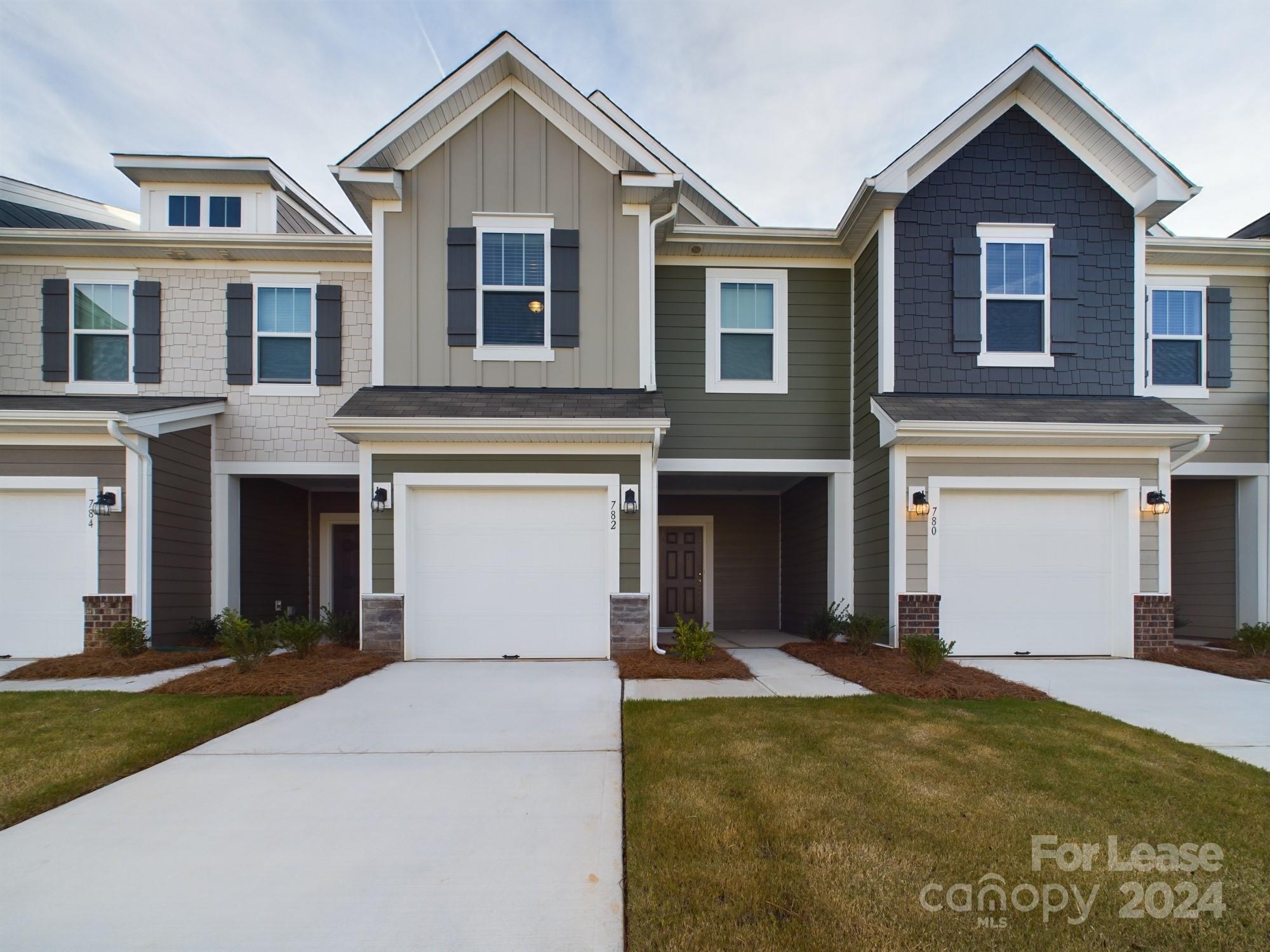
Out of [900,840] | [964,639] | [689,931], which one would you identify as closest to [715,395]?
[964,639]

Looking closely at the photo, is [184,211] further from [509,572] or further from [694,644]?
[694,644]

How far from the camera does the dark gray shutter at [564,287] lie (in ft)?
27.2

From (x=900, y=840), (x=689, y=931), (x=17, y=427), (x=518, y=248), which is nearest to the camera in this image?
(x=689, y=931)

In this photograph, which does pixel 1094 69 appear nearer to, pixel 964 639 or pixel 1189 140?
pixel 1189 140

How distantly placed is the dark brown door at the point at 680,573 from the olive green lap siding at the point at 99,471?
7.80 metres

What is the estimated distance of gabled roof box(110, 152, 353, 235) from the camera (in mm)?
9734

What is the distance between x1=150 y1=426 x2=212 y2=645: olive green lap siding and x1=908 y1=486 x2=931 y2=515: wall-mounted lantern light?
9.06m

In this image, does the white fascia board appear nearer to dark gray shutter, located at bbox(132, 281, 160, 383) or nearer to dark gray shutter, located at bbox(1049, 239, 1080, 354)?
dark gray shutter, located at bbox(132, 281, 160, 383)

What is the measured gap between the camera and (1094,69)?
1114cm

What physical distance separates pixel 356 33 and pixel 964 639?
522 inches

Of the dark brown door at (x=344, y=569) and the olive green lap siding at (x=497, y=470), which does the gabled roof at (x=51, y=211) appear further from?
the olive green lap siding at (x=497, y=470)

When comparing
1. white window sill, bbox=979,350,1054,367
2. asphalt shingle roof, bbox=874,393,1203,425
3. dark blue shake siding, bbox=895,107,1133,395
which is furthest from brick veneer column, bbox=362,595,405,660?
white window sill, bbox=979,350,1054,367

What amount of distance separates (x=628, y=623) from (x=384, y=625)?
2.77 meters

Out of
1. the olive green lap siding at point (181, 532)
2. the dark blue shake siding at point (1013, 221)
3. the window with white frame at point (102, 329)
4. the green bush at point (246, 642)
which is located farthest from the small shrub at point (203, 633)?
the dark blue shake siding at point (1013, 221)
